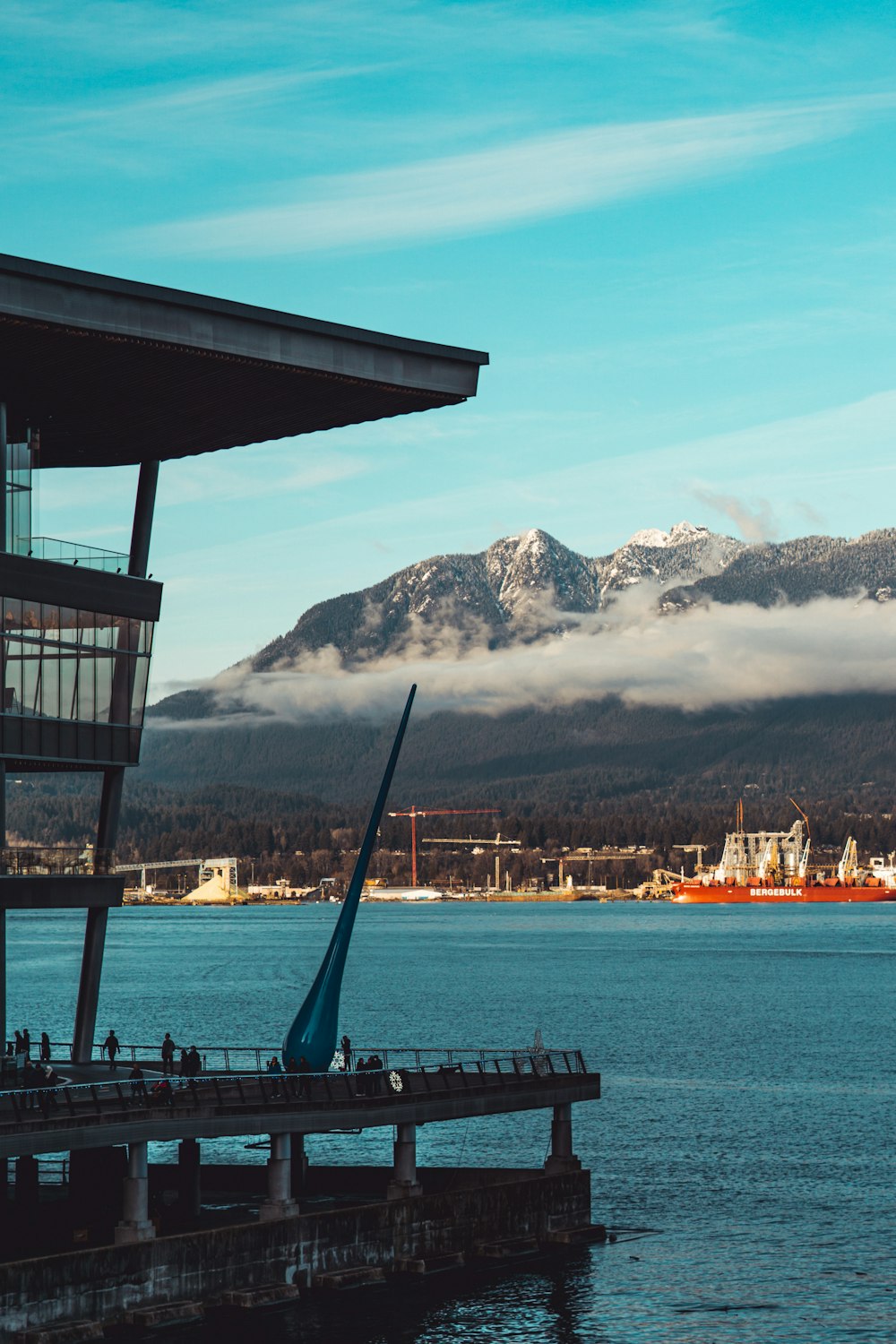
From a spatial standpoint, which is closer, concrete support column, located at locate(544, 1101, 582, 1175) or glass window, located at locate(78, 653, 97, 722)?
glass window, located at locate(78, 653, 97, 722)

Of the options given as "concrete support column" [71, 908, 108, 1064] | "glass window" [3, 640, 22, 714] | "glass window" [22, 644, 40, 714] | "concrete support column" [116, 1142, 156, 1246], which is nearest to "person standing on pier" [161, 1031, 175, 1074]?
"concrete support column" [71, 908, 108, 1064]

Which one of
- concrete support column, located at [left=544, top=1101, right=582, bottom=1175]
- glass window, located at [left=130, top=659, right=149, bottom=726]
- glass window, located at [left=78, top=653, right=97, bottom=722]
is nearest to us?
glass window, located at [left=78, top=653, right=97, bottom=722]

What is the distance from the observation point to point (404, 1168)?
56531 mm

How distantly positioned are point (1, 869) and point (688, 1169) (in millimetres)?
35952

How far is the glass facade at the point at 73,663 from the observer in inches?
2366

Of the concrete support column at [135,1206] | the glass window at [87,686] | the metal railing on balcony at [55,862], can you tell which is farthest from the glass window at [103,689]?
the concrete support column at [135,1206]

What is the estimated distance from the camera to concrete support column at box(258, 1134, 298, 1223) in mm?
52594

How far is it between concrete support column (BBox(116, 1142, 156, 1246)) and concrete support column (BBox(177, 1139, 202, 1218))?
19.1 feet

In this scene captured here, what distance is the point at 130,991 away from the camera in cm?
19700

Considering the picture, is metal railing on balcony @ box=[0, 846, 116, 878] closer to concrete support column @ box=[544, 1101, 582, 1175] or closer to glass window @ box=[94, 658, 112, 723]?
glass window @ box=[94, 658, 112, 723]

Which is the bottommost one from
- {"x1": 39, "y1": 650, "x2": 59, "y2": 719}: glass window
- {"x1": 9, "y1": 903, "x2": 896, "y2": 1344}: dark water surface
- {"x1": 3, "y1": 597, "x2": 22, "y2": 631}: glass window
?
{"x1": 9, "y1": 903, "x2": 896, "y2": 1344}: dark water surface

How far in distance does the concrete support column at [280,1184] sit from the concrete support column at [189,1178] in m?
3.25

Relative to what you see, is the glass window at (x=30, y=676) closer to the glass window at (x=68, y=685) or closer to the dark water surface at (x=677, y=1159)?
the glass window at (x=68, y=685)

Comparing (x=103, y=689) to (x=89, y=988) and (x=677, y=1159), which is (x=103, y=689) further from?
(x=677, y=1159)
